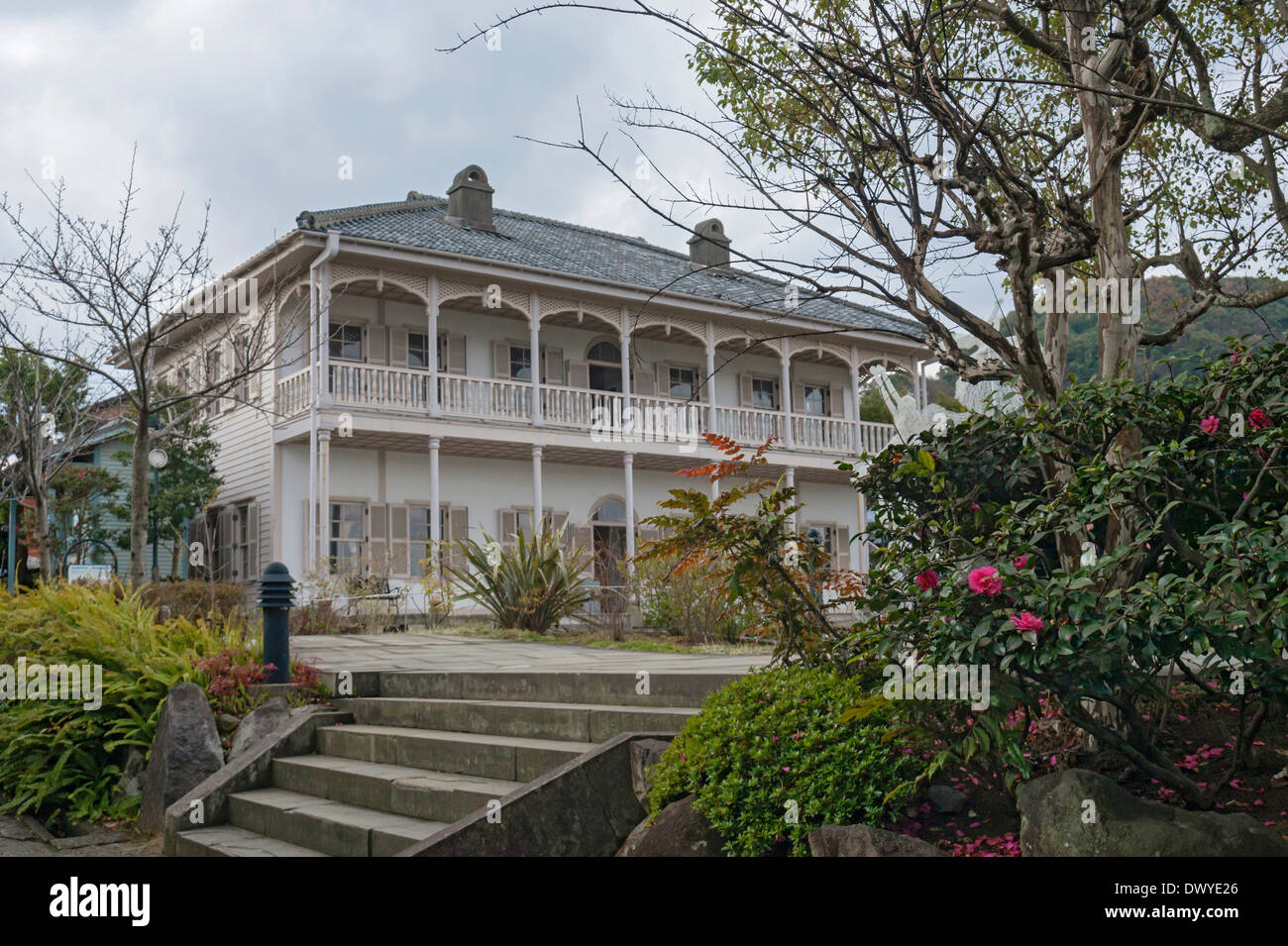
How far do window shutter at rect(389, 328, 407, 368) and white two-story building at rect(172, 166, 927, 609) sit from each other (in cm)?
2

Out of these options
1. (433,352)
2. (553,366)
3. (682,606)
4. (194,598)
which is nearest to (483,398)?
(433,352)

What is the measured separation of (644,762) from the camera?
14.8 ft

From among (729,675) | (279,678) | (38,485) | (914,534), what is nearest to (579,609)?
(279,678)

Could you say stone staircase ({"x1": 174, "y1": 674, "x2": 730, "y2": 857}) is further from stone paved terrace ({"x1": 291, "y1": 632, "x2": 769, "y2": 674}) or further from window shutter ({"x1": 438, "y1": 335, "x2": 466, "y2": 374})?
window shutter ({"x1": 438, "y1": 335, "x2": 466, "y2": 374})

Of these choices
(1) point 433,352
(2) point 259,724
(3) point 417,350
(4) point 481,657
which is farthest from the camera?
(3) point 417,350

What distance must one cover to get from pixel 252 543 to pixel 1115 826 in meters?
17.7

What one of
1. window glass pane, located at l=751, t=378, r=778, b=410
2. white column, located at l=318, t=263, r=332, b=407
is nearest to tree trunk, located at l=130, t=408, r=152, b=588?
white column, located at l=318, t=263, r=332, b=407

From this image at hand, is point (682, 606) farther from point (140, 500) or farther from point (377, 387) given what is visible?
point (377, 387)

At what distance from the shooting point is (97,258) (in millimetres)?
10945

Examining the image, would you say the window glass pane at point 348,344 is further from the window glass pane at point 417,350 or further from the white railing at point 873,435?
the white railing at point 873,435

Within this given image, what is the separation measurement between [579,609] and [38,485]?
6492 millimetres

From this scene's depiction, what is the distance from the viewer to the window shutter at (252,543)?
18.8 m

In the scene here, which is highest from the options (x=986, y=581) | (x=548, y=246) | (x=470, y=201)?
(x=470, y=201)

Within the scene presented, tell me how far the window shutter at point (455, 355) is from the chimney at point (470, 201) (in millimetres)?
2552
